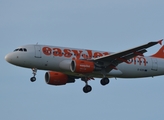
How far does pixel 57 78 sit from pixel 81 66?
7.10 metres

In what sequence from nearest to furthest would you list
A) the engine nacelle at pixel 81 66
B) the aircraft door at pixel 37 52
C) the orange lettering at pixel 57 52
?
the engine nacelle at pixel 81 66 → the aircraft door at pixel 37 52 → the orange lettering at pixel 57 52

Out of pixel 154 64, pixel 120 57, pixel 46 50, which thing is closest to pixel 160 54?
pixel 154 64

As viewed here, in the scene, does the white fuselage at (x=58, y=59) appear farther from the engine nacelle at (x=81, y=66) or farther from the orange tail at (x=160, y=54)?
the orange tail at (x=160, y=54)

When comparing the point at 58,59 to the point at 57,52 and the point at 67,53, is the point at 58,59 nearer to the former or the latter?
the point at 57,52

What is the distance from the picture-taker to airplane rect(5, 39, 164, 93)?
68188 millimetres

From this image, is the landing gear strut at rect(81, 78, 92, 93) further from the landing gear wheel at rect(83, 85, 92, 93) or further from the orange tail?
the orange tail

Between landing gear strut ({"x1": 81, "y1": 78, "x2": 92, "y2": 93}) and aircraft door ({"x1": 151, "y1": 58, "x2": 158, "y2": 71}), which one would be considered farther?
aircraft door ({"x1": 151, "y1": 58, "x2": 158, "y2": 71})

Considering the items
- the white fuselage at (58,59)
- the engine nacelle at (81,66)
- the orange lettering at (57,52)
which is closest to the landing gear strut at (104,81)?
the white fuselage at (58,59)

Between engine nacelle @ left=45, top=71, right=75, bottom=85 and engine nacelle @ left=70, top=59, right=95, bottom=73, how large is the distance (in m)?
6.33

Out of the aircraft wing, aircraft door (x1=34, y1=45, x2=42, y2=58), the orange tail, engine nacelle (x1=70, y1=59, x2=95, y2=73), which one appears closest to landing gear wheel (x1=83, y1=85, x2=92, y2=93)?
the aircraft wing

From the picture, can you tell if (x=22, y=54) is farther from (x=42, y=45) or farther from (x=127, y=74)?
(x=127, y=74)

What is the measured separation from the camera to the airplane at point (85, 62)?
68188mm

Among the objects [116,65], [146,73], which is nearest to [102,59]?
[116,65]

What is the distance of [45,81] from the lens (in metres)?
74.8
